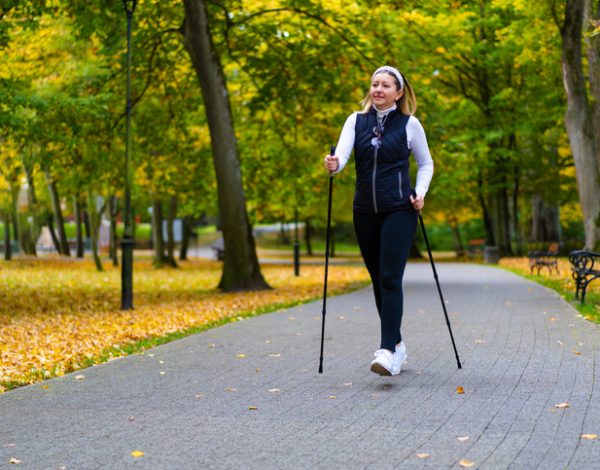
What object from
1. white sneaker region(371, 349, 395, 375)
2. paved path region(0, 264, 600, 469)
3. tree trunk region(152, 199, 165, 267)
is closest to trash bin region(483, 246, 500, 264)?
tree trunk region(152, 199, 165, 267)

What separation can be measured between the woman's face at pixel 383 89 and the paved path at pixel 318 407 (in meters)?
2.07

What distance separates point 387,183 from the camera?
6.92 m

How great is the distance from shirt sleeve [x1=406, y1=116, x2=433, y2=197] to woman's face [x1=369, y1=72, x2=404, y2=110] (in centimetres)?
23

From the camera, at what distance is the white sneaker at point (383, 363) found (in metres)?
6.73

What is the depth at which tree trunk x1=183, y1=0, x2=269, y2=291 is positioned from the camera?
1839cm

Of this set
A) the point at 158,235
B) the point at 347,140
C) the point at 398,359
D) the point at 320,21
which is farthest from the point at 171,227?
the point at 398,359

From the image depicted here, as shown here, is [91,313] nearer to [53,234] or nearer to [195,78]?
[195,78]

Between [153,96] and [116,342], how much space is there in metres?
13.5

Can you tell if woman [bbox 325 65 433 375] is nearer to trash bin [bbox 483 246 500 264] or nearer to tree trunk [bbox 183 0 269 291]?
tree trunk [bbox 183 0 269 291]

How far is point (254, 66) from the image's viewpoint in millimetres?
20797

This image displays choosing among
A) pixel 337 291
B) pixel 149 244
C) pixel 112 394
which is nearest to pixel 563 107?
pixel 337 291

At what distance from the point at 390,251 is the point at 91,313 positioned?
840 cm

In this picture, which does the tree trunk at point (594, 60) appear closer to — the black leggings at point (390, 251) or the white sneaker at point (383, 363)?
the black leggings at point (390, 251)

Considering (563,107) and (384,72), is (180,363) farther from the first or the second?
(563,107)
